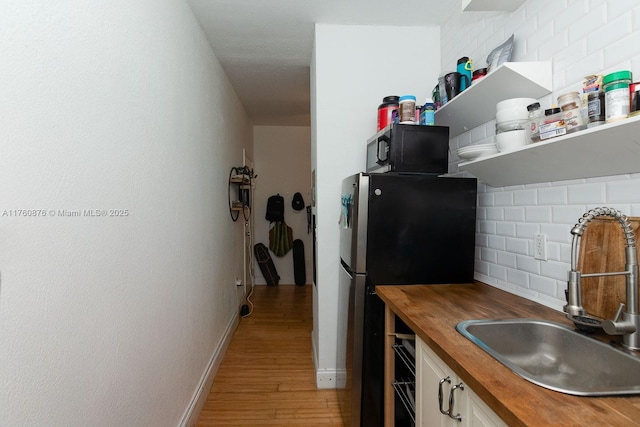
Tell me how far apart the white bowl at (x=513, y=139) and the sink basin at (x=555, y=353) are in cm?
64

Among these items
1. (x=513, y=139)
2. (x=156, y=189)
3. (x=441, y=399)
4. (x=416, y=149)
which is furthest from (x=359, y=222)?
(x=156, y=189)

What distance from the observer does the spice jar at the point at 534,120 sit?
116cm

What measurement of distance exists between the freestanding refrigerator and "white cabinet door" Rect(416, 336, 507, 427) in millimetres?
421

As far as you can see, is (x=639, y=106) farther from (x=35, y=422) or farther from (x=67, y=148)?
(x=35, y=422)

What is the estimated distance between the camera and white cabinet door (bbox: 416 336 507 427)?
775mm

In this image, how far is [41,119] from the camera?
79 centimetres

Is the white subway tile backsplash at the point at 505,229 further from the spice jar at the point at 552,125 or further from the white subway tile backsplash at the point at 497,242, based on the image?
the spice jar at the point at 552,125

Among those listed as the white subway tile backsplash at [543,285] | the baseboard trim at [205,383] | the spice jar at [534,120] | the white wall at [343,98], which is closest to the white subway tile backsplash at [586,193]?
the spice jar at [534,120]

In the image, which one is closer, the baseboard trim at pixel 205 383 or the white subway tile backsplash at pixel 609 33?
the white subway tile backsplash at pixel 609 33

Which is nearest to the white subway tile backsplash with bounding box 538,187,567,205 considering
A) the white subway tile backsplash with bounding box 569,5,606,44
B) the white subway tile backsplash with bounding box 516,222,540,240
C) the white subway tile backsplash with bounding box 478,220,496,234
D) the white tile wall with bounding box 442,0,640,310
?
the white tile wall with bounding box 442,0,640,310

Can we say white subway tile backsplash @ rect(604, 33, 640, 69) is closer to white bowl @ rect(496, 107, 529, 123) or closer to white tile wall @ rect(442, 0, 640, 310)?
white tile wall @ rect(442, 0, 640, 310)

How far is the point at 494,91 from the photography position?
1431 millimetres

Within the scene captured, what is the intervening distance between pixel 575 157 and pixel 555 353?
0.64 m

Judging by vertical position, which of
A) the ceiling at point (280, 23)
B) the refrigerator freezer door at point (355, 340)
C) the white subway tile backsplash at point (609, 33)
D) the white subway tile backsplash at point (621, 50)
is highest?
the ceiling at point (280, 23)
